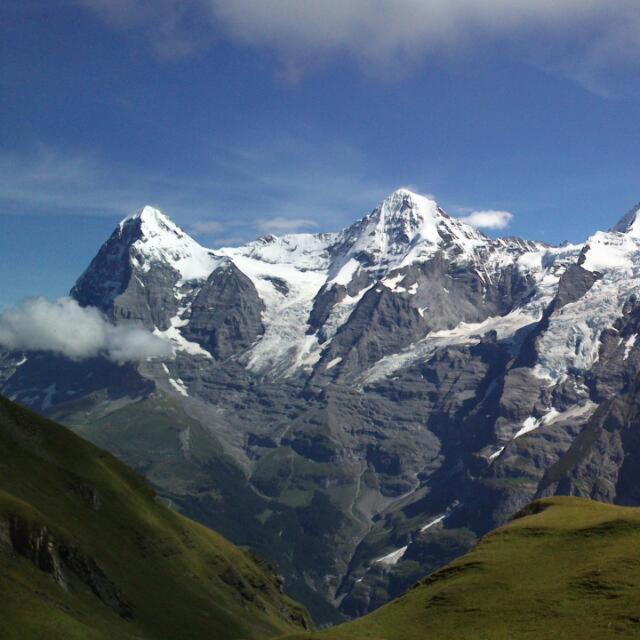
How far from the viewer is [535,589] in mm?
127375

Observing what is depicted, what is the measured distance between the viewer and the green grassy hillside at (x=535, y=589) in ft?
376

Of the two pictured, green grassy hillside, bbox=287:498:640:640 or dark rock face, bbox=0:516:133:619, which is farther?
dark rock face, bbox=0:516:133:619

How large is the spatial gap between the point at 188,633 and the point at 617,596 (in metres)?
99.8

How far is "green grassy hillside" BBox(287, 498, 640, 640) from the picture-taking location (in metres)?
115

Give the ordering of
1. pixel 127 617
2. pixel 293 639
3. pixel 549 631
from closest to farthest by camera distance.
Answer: pixel 549 631 < pixel 293 639 < pixel 127 617

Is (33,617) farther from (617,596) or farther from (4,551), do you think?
(617,596)

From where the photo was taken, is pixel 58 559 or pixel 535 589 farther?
pixel 58 559

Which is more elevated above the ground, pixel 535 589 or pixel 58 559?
pixel 58 559

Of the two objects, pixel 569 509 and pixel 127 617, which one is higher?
pixel 569 509

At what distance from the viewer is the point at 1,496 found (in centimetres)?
16388

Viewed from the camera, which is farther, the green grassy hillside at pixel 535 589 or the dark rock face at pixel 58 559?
the dark rock face at pixel 58 559

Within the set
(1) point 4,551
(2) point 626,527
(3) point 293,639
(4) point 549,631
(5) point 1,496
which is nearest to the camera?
(4) point 549,631

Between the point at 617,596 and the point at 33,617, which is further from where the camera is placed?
the point at 33,617

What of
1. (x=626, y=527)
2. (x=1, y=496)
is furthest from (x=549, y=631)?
(x=1, y=496)
